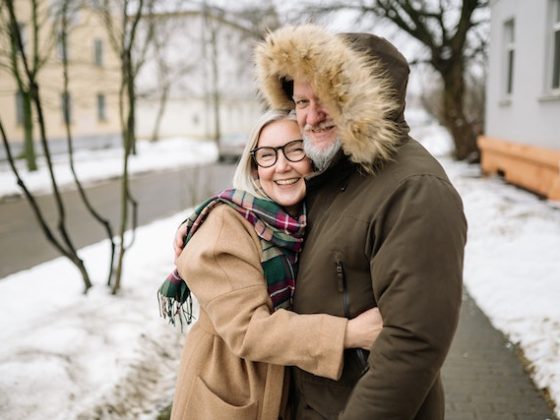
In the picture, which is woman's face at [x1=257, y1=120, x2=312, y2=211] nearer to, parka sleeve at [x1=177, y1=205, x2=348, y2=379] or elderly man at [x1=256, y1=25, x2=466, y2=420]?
elderly man at [x1=256, y1=25, x2=466, y2=420]

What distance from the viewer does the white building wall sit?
9516 mm

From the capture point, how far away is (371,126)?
1.62m

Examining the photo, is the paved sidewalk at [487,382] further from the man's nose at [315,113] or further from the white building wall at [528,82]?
the white building wall at [528,82]

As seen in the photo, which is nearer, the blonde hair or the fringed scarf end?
the blonde hair

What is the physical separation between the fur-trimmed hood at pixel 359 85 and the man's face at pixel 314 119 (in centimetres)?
6

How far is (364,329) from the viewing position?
1.58 m

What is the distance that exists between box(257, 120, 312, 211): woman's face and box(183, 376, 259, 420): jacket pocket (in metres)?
0.73

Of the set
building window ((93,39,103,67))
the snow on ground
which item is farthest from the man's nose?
building window ((93,39,103,67))

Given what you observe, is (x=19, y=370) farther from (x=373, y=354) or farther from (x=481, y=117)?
(x=481, y=117)

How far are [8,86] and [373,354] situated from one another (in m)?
28.7

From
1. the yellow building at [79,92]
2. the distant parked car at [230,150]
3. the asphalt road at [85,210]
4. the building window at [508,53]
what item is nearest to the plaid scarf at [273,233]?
the asphalt road at [85,210]

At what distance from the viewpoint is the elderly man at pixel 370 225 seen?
1.40 metres

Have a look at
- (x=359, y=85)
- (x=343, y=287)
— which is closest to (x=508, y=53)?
(x=359, y=85)

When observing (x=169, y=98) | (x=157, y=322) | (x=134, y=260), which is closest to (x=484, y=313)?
(x=157, y=322)
